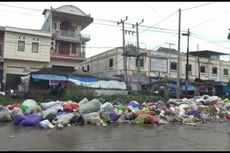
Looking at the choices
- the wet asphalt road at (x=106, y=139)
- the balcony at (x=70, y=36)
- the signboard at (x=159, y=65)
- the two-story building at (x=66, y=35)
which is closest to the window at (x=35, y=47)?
the two-story building at (x=66, y=35)

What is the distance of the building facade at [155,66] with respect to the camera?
49.3 meters

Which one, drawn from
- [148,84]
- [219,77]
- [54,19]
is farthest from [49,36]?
[219,77]

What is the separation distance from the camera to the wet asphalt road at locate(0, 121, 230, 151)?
9.00 meters

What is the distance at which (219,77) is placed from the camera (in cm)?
6006

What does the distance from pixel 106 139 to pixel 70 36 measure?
36.1m

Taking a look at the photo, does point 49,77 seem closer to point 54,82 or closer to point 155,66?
point 54,82

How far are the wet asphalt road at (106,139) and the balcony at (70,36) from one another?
32074 millimetres

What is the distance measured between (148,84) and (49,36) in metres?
12.5

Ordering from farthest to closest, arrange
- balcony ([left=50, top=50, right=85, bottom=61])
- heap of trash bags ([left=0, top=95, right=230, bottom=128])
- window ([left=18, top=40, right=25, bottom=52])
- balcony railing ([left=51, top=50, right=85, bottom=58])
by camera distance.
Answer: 1. balcony railing ([left=51, top=50, right=85, bottom=58])
2. balcony ([left=50, top=50, right=85, bottom=61])
3. window ([left=18, top=40, right=25, bottom=52])
4. heap of trash bags ([left=0, top=95, right=230, bottom=128])

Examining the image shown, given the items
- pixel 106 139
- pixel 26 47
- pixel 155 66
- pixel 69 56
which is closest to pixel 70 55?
pixel 69 56

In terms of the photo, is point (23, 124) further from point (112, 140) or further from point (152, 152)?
point (152, 152)

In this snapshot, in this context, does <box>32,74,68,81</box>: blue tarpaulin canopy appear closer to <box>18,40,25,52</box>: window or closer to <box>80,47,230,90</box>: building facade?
<box>18,40,25,52</box>: window

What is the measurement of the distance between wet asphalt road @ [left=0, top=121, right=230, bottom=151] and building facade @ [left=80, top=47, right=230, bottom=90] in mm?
31457

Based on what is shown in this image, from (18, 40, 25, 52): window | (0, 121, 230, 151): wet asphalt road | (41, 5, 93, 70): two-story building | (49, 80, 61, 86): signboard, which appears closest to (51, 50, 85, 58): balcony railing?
(41, 5, 93, 70): two-story building
